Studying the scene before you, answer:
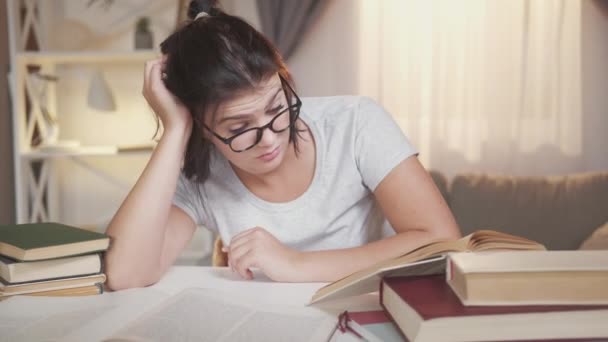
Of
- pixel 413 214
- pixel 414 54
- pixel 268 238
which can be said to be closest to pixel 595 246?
pixel 414 54

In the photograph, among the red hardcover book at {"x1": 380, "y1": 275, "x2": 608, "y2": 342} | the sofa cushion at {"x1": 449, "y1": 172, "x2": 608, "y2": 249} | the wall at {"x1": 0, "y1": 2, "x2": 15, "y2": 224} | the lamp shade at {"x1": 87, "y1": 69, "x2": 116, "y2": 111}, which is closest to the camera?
the red hardcover book at {"x1": 380, "y1": 275, "x2": 608, "y2": 342}

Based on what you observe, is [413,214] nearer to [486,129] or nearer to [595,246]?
[595,246]

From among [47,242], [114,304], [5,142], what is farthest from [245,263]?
[5,142]

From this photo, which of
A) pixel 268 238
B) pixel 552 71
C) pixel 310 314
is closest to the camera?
pixel 310 314

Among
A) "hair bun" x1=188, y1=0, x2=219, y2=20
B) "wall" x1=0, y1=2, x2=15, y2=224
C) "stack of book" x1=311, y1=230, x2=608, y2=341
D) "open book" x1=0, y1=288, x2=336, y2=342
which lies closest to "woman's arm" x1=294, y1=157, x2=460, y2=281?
"open book" x1=0, y1=288, x2=336, y2=342

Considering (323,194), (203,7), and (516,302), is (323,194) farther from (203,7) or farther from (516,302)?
(516,302)

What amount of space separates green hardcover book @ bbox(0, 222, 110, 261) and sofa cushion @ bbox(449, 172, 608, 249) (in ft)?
5.50

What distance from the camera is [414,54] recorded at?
2.67 meters

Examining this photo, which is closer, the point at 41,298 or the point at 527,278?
the point at 527,278

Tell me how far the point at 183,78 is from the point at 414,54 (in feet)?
5.87

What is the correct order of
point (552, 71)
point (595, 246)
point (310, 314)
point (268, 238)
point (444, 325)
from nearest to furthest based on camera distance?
point (444, 325)
point (310, 314)
point (268, 238)
point (595, 246)
point (552, 71)

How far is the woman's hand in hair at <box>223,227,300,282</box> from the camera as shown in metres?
0.94

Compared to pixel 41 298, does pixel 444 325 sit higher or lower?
higher

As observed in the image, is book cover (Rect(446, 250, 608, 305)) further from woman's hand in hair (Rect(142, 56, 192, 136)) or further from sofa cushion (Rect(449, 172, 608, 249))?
sofa cushion (Rect(449, 172, 608, 249))
